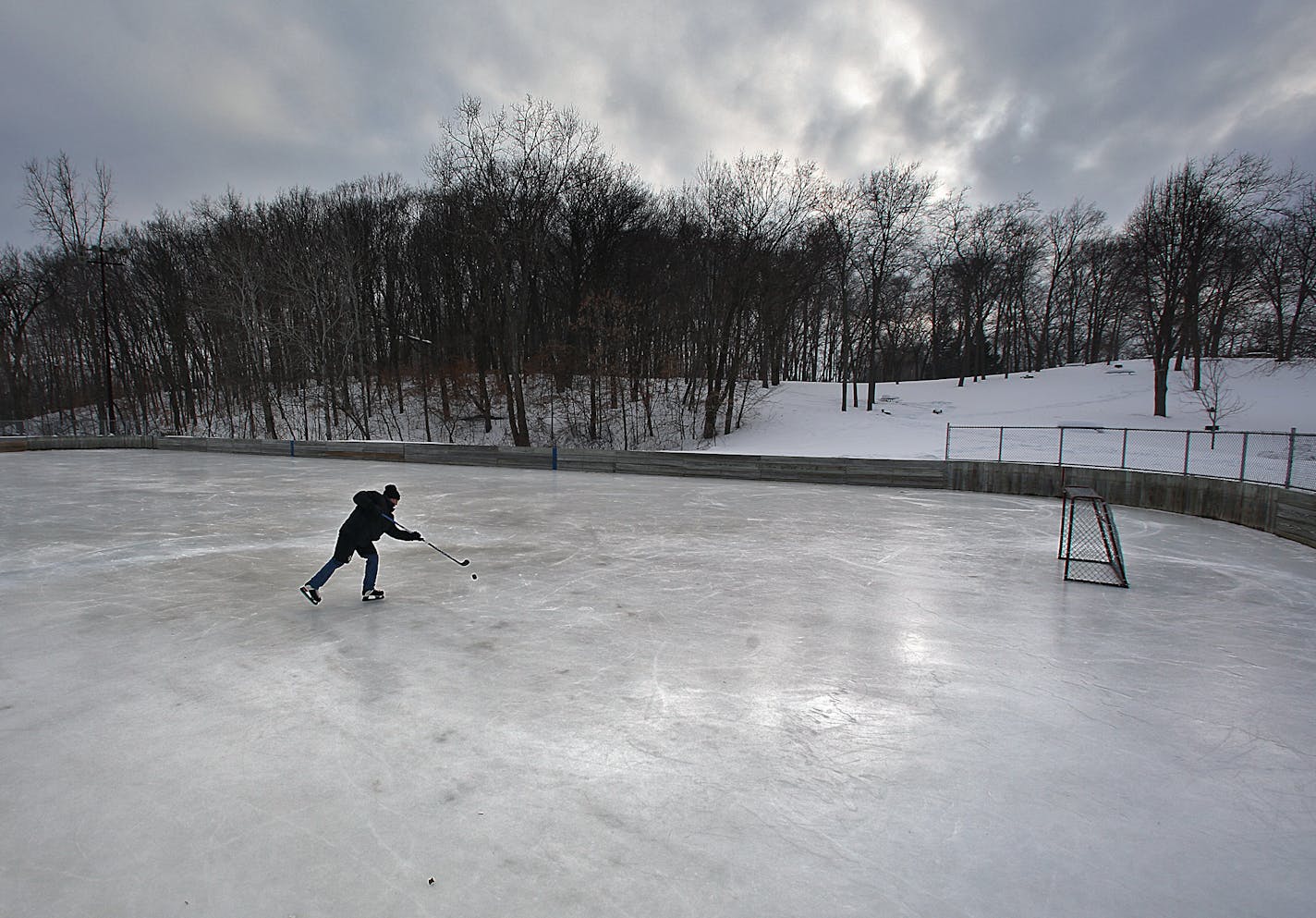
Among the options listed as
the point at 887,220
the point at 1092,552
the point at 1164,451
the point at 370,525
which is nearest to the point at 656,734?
the point at 370,525

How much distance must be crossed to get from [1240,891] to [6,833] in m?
5.62

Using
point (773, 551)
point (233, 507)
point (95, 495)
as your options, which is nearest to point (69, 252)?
point (95, 495)

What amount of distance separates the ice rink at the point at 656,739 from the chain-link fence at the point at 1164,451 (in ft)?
14.2

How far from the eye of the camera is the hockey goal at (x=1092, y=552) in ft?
24.8

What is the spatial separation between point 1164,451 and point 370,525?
19.4 metres

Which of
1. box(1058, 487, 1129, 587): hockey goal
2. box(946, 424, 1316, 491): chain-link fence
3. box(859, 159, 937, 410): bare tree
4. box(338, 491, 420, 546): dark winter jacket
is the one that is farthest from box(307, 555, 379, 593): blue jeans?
box(859, 159, 937, 410): bare tree

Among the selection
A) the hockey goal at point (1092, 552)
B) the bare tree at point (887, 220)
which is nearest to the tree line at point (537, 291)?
the bare tree at point (887, 220)

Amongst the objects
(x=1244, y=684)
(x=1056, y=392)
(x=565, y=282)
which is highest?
(x=565, y=282)

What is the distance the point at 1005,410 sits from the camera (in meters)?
32.3

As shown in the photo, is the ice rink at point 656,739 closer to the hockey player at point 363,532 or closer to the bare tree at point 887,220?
the hockey player at point 363,532

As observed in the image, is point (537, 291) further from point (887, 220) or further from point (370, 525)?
point (370, 525)

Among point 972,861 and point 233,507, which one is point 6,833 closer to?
point 972,861

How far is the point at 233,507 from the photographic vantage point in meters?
12.9

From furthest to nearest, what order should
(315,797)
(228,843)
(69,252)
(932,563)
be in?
1. (69,252)
2. (932,563)
3. (315,797)
4. (228,843)
